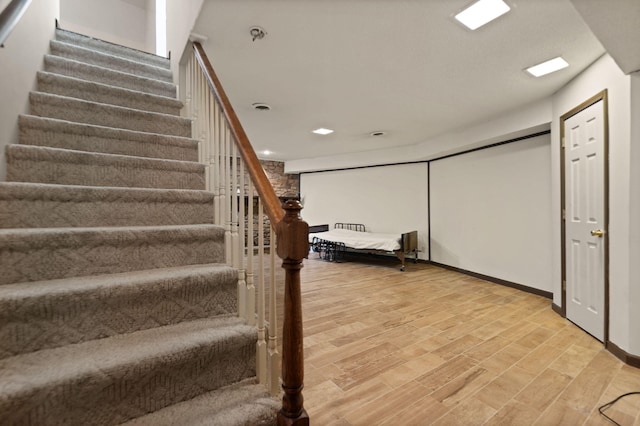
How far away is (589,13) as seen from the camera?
1.57 metres

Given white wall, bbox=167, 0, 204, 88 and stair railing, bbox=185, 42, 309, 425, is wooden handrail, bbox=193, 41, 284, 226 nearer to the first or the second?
stair railing, bbox=185, 42, 309, 425

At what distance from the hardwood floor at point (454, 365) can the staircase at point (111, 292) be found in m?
0.80

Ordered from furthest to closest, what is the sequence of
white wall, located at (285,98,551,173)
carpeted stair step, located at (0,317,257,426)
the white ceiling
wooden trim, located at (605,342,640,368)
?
white wall, located at (285,98,551,173) → wooden trim, located at (605,342,640,368) → the white ceiling → carpeted stair step, located at (0,317,257,426)

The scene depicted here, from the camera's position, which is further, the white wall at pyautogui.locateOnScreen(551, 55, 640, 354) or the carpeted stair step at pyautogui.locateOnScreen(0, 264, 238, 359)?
the white wall at pyautogui.locateOnScreen(551, 55, 640, 354)

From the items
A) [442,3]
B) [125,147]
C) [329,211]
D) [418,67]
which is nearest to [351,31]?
[442,3]

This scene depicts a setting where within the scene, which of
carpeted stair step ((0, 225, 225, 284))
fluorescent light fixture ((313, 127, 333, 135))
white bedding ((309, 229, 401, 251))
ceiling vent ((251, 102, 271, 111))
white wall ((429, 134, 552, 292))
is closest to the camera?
carpeted stair step ((0, 225, 225, 284))

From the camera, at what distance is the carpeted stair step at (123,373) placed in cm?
88

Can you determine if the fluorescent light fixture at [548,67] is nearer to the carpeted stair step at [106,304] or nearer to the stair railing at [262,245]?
the stair railing at [262,245]

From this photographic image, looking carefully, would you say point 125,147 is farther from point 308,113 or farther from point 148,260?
point 308,113

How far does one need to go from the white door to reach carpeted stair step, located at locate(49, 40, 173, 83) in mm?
4301

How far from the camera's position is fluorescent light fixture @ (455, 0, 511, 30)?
6.17 feet

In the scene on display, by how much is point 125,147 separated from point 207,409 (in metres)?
1.88

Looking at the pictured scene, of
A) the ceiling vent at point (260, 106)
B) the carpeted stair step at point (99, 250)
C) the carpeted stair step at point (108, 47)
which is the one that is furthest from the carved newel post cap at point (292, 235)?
the carpeted stair step at point (108, 47)

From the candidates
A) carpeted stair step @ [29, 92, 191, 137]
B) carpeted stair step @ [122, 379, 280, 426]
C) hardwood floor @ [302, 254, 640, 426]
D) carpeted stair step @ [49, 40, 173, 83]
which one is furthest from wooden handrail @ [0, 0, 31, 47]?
hardwood floor @ [302, 254, 640, 426]
